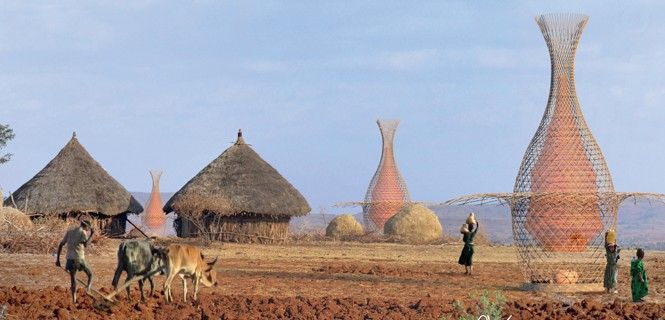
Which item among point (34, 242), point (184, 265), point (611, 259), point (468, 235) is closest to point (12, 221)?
point (34, 242)

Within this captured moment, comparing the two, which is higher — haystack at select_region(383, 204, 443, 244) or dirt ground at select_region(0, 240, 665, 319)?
haystack at select_region(383, 204, 443, 244)

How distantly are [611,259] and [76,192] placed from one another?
20550 millimetres

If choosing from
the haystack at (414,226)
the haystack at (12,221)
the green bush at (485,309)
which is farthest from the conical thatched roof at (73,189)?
the green bush at (485,309)

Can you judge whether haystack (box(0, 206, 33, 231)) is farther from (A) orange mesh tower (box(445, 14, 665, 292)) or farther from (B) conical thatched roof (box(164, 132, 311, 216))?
(A) orange mesh tower (box(445, 14, 665, 292))

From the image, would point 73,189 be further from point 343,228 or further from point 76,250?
point 76,250

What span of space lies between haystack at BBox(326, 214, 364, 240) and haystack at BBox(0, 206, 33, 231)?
14.2 m

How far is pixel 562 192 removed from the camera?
1551cm

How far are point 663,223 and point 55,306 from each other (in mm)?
134460

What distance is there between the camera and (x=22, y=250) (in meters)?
21.5

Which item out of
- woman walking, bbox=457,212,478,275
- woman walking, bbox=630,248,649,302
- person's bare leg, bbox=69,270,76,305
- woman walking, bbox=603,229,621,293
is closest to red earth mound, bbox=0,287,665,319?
person's bare leg, bbox=69,270,76,305

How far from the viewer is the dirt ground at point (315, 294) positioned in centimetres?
1158

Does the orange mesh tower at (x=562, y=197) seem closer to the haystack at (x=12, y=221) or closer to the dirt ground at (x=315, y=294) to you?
the dirt ground at (x=315, y=294)

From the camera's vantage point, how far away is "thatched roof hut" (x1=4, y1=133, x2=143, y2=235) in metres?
31.6

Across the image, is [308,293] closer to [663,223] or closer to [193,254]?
[193,254]
